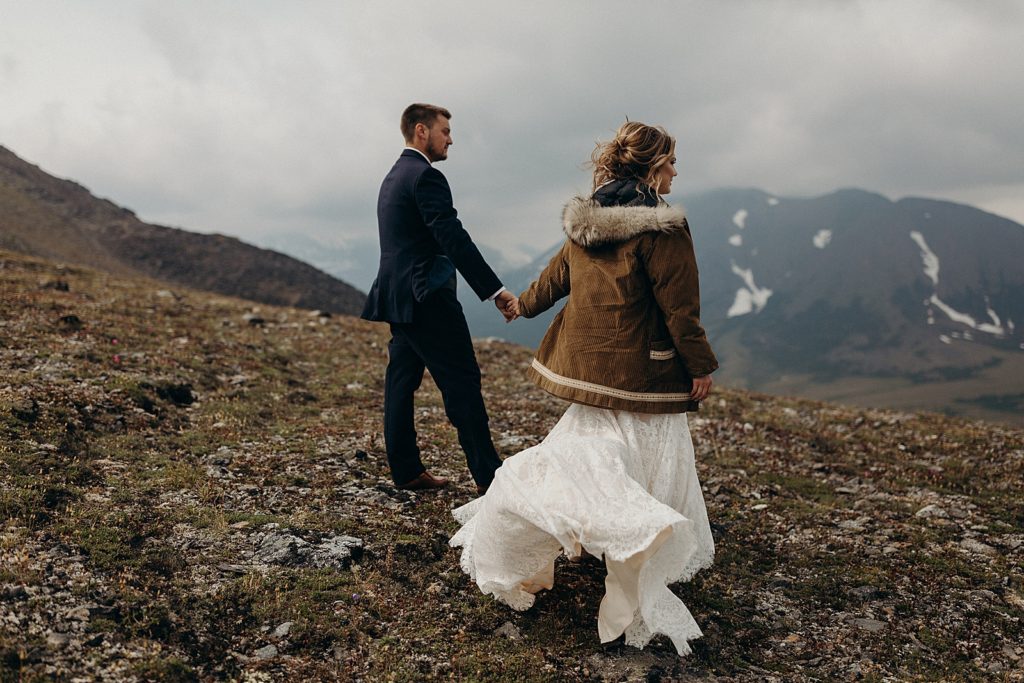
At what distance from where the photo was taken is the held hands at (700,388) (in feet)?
19.5

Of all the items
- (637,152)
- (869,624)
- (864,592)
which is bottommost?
(869,624)

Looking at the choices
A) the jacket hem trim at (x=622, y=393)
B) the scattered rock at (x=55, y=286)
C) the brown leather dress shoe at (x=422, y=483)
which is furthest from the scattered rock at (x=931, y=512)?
the scattered rock at (x=55, y=286)

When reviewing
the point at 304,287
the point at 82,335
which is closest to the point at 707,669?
the point at 82,335

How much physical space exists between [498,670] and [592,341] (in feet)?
9.21

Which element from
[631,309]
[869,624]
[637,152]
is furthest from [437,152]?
[869,624]

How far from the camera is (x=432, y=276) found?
7473 mm

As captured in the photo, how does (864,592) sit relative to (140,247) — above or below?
below

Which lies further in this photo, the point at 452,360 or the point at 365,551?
the point at 452,360

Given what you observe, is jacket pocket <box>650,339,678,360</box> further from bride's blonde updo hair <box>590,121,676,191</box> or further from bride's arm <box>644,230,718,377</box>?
bride's blonde updo hair <box>590,121,676,191</box>

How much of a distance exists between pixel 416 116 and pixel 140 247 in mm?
69966

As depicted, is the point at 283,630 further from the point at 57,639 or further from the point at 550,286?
the point at 550,286

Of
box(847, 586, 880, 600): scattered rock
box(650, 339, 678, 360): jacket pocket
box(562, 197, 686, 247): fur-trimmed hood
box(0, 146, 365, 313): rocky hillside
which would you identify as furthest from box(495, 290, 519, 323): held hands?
box(0, 146, 365, 313): rocky hillside

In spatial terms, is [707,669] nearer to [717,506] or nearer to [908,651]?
[908,651]

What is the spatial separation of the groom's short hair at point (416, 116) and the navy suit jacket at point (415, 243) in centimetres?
26
